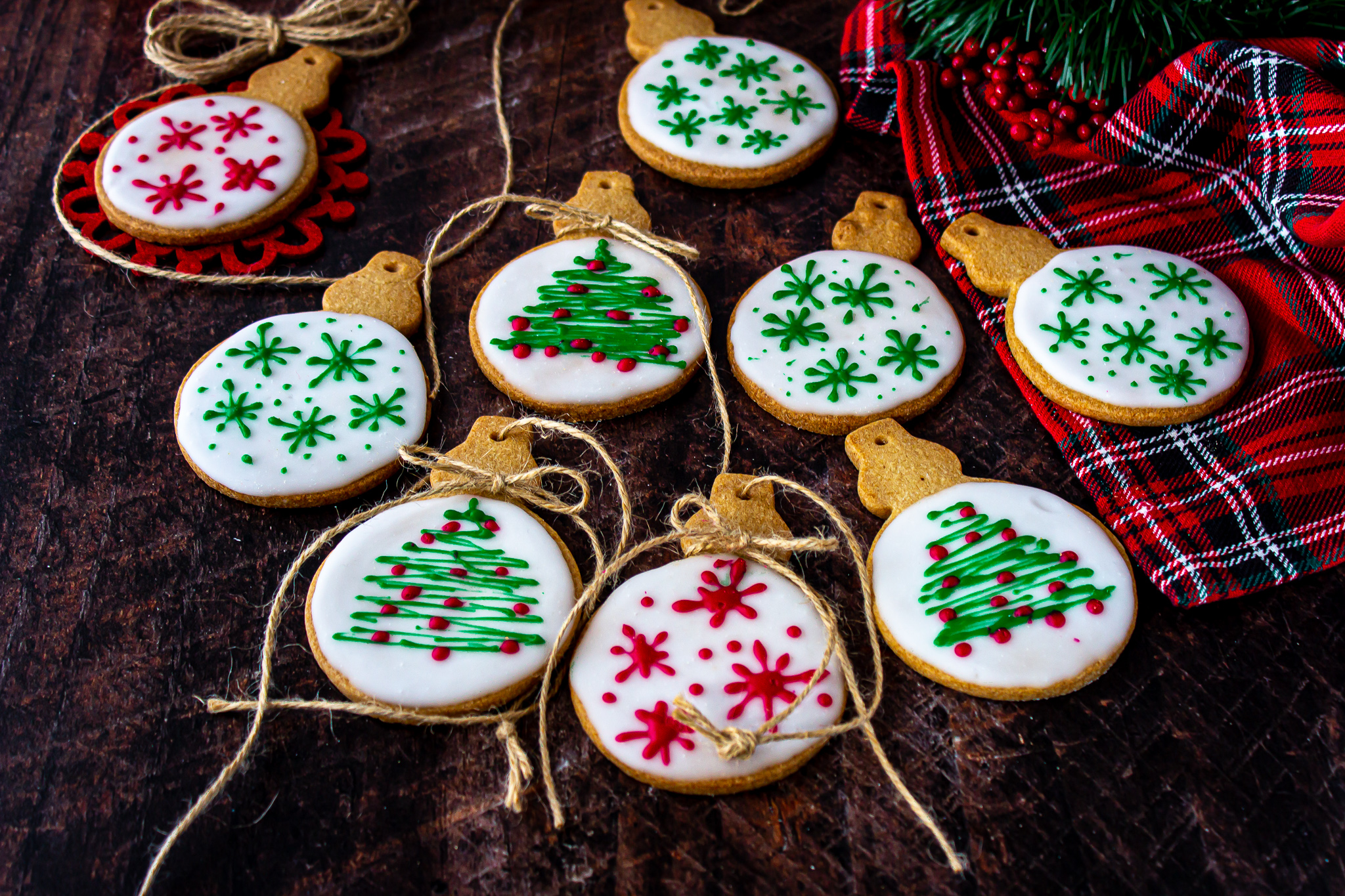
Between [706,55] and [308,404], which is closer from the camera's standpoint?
[308,404]

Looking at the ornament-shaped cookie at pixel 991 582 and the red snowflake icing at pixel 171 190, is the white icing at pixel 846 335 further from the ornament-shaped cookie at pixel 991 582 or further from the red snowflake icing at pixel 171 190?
the red snowflake icing at pixel 171 190

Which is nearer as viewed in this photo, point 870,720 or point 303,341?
point 870,720

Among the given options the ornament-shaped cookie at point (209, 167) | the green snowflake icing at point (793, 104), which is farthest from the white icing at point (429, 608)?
the green snowflake icing at point (793, 104)

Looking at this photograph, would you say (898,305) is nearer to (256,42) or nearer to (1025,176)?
(1025,176)

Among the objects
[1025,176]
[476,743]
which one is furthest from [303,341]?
[1025,176]

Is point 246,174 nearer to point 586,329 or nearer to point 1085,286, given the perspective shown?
point 586,329

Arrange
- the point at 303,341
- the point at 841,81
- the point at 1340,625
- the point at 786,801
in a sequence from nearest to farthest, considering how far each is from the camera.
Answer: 1. the point at 786,801
2. the point at 1340,625
3. the point at 303,341
4. the point at 841,81

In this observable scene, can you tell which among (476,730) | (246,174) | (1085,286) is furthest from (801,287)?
(246,174)
